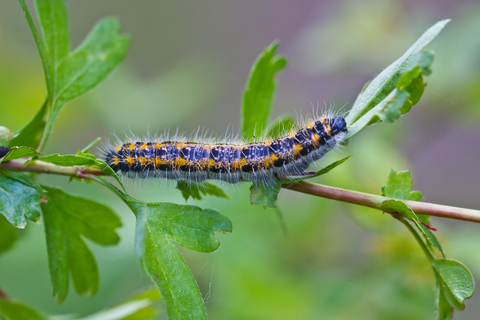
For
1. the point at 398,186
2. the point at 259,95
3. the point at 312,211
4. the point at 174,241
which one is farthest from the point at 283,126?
the point at 312,211

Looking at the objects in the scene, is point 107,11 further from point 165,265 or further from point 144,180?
point 165,265

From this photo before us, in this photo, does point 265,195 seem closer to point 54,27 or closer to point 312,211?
point 54,27

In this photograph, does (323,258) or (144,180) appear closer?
(144,180)

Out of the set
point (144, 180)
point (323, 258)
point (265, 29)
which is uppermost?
point (265, 29)

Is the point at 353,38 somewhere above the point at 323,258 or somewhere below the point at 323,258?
above

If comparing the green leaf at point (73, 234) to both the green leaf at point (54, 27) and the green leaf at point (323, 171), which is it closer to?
the green leaf at point (54, 27)

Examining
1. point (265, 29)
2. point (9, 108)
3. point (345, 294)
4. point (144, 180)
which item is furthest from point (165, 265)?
point (265, 29)
